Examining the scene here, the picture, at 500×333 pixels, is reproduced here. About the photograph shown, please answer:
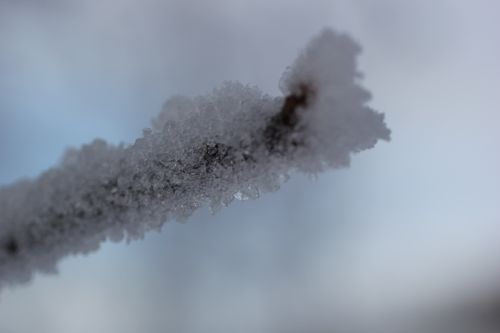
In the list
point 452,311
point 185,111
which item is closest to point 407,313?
point 452,311

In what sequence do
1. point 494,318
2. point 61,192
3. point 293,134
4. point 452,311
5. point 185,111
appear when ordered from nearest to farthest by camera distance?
point 293,134, point 61,192, point 185,111, point 494,318, point 452,311

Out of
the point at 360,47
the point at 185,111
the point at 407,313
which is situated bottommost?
the point at 360,47

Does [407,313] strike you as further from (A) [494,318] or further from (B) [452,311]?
(A) [494,318]

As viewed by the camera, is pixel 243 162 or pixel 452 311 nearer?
pixel 243 162

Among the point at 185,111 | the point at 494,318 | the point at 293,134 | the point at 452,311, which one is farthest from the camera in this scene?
the point at 452,311

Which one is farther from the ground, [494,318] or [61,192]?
[494,318]

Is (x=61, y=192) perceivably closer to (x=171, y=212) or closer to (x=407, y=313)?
(x=171, y=212)
